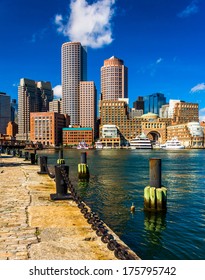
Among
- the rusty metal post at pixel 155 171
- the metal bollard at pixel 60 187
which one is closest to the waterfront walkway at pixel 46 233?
the metal bollard at pixel 60 187

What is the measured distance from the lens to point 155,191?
19.6 meters

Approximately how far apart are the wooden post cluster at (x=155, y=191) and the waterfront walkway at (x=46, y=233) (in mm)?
5885

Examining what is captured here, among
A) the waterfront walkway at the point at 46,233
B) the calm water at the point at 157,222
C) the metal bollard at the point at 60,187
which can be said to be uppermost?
the metal bollard at the point at 60,187

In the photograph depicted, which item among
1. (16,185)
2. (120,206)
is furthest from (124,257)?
(16,185)

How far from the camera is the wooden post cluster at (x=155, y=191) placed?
19000 millimetres

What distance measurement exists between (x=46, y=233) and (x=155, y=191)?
1039 centimetres

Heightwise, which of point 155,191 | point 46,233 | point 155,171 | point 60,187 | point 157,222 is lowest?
point 157,222

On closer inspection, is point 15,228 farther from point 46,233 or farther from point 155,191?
point 155,191

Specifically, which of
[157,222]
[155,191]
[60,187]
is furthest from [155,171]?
[60,187]

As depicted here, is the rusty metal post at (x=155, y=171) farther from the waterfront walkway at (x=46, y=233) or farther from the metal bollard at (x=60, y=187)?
the waterfront walkway at (x=46, y=233)

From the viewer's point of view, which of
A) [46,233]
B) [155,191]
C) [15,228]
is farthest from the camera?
[155,191]

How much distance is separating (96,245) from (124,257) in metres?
1.85

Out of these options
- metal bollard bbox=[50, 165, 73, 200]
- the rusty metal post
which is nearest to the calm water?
the rusty metal post

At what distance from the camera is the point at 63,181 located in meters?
17.6
